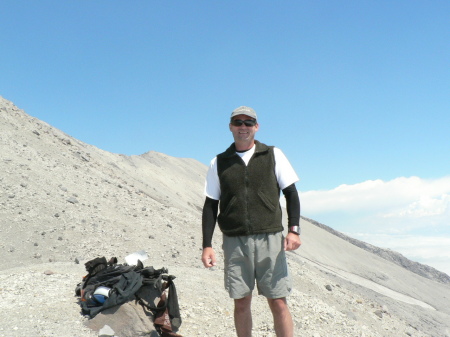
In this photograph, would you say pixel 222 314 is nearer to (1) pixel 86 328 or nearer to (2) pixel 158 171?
(1) pixel 86 328

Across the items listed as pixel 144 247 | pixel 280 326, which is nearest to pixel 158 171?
pixel 144 247

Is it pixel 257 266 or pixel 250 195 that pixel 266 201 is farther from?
pixel 257 266

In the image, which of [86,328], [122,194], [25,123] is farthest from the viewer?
[25,123]

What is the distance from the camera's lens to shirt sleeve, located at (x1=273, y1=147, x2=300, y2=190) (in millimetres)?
3965

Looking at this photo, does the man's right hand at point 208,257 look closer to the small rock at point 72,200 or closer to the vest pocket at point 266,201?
the vest pocket at point 266,201

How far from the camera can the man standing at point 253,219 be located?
3.84 metres

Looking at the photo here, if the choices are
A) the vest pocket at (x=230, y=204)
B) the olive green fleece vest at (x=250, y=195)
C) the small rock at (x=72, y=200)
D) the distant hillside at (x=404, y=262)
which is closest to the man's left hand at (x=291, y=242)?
the olive green fleece vest at (x=250, y=195)

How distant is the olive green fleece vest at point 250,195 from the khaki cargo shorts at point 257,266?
0.31 feet

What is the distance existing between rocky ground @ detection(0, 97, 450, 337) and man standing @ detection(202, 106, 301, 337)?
5.59ft

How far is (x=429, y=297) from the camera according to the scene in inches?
897

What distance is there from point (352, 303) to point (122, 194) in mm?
8368

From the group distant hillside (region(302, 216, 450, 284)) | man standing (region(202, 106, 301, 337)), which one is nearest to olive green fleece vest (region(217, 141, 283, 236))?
man standing (region(202, 106, 301, 337))

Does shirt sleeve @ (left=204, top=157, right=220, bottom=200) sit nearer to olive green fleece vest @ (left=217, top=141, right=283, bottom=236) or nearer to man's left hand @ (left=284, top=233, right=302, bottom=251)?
olive green fleece vest @ (left=217, top=141, right=283, bottom=236)

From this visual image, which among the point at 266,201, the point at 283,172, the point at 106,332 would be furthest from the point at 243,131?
the point at 106,332
